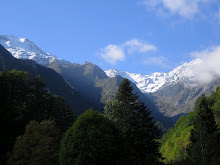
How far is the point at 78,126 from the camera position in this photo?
113 ft

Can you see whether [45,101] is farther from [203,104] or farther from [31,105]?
[203,104]

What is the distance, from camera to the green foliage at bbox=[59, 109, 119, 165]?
1267 inches

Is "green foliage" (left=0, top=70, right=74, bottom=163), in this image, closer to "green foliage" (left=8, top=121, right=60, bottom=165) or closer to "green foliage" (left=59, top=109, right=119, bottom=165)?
"green foliage" (left=8, top=121, right=60, bottom=165)

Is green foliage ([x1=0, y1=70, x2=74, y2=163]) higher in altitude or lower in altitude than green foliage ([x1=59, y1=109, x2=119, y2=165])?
higher

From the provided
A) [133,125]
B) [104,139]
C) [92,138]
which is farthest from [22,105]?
[104,139]

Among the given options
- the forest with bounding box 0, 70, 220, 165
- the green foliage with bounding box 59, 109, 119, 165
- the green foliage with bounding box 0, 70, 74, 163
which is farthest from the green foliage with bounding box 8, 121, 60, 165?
the green foliage with bounding box 0, 70, 74, 163

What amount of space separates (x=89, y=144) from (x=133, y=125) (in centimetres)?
1285

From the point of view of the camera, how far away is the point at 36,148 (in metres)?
36.7

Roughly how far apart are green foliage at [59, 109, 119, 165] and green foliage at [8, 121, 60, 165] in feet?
14.7

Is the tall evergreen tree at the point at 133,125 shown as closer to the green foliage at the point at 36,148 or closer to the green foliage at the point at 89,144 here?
the green foliage at the point at 89,144

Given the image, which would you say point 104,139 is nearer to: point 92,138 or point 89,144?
point 92,138

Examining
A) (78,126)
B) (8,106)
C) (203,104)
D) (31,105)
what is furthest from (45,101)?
(203,104)

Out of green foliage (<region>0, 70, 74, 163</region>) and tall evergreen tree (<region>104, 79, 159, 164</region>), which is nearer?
tall evergreen tree (<region>104, 79, 159, 164</region>)

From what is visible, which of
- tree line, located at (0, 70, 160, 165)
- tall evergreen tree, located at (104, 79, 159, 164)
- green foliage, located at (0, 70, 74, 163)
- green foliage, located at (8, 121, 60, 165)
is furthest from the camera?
green foliage, located at (0, 70, 74, 163)
